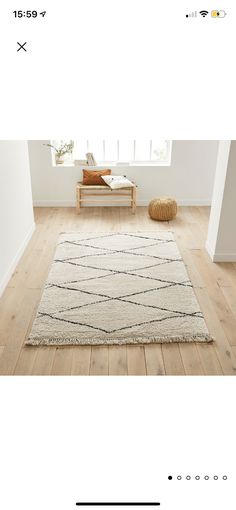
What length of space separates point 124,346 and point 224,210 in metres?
1.56

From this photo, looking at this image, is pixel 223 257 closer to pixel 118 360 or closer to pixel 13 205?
pixel 118 360

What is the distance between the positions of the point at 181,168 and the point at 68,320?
303cm

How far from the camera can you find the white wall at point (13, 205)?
324 centimetres

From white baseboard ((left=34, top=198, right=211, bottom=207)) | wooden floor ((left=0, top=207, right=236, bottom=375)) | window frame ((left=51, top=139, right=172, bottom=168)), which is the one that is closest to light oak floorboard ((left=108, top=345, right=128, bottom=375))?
wooden floor ((left=0, top=207, right=236, bottom=375))

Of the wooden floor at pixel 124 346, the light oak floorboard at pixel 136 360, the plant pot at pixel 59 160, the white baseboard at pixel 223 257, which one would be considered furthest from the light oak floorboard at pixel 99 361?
the plant pot at pixel 59 160

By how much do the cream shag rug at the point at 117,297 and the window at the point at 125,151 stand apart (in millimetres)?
1546

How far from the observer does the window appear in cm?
525

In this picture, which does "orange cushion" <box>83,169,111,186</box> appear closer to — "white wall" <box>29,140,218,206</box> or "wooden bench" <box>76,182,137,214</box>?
"wooden bench" <box>76,182,137,214</box>

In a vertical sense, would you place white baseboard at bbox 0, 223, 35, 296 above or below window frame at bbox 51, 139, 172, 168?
below

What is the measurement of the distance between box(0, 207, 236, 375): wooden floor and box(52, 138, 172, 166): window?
1.36m

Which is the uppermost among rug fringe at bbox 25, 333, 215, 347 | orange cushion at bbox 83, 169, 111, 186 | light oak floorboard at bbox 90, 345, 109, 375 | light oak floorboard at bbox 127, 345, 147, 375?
orange cushion at bbox 83, 169, 111, 186
